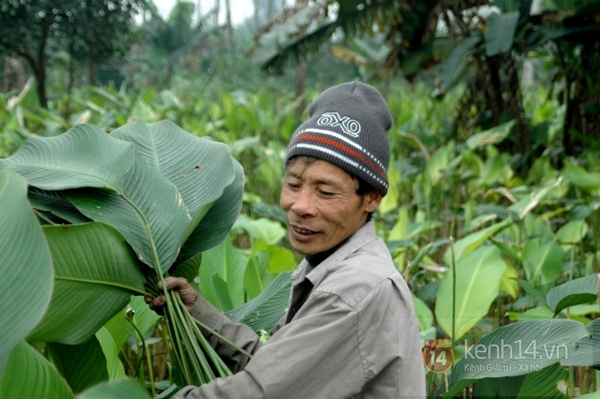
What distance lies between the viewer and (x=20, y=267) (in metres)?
0.88

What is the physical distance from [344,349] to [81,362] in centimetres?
51

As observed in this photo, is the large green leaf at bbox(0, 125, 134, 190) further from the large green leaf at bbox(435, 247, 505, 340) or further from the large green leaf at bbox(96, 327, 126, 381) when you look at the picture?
the large green leaf at bbox(435, 247, 505, 340)

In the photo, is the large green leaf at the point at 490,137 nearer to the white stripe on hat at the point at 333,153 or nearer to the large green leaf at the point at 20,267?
the white stripe on hat at the point at 333,153

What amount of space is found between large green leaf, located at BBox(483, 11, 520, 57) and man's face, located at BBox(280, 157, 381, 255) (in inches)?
130

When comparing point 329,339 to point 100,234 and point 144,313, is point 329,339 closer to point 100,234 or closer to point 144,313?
point 100,234

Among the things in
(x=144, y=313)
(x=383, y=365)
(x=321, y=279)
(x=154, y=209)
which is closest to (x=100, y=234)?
(x=154, y=209)

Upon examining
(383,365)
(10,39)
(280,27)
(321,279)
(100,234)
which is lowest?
(383,365)

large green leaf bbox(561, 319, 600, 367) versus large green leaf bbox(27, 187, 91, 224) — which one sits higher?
large green leaf bbox(27, 187, 91, 224)

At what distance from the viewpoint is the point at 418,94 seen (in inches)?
438

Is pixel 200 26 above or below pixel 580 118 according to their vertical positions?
above

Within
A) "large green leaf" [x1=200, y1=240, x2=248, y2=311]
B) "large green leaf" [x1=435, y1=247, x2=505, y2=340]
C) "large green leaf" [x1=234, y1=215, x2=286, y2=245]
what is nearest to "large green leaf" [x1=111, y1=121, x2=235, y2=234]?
"large green leaf" [x1=200, y1=240, x2=248, y2=311]

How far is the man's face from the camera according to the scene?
1.19 m

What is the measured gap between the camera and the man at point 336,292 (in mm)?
1018

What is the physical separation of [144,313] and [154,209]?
0.53 m
